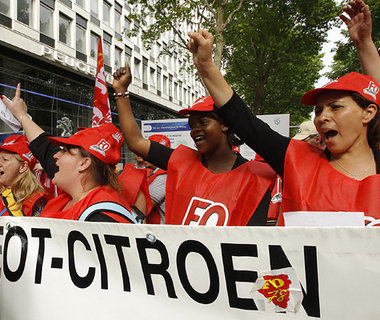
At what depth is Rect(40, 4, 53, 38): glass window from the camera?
19.2 meters

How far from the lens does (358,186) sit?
149cm

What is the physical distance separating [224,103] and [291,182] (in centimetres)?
47

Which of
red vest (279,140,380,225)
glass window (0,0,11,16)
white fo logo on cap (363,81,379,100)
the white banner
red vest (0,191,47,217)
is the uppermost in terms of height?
glass window (0,0,11,16)

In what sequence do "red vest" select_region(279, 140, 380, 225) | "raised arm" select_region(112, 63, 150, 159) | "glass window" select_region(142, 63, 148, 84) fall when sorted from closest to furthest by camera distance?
"red vest" select_region(279, 140, 380, 225) < "raised arm" select_region(112, 63, 150, 159) < "glass window" select_region(142, 63, 148, 84)

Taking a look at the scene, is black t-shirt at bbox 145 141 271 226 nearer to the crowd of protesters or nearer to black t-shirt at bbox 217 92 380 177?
the crowd of protesters

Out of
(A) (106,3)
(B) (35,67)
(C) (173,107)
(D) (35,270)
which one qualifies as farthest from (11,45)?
(C) (173,107)

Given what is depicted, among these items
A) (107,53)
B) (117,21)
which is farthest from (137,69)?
(107,53)

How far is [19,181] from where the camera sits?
3068 millimetres

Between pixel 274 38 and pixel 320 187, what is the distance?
1439cm

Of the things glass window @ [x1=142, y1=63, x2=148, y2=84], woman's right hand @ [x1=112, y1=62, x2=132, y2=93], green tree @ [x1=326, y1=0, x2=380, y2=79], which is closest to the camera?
woman's right hand @ [x1=112, y1=62, x2=132, y2=93]

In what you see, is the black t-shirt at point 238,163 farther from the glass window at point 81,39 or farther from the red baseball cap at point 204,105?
the glass window at point 81,39

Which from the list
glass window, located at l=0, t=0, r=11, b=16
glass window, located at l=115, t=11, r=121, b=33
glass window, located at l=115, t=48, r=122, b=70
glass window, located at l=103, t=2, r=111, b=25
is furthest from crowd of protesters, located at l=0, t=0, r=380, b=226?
glass window, located at l=115, t=11, r=121, b=33

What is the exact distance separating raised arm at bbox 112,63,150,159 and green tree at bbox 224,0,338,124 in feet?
31.2

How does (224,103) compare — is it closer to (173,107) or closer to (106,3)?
(106,3)
